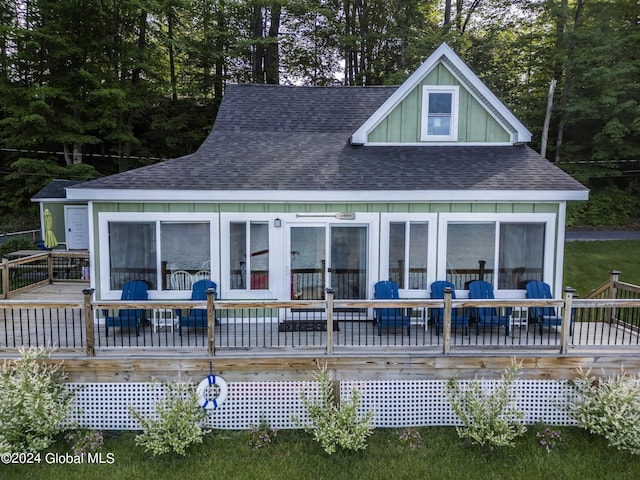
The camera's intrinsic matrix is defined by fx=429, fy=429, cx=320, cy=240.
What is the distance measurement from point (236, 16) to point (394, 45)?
9.79m

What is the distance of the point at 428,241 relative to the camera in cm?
821

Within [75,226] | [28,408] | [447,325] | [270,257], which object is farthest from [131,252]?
[75,226]

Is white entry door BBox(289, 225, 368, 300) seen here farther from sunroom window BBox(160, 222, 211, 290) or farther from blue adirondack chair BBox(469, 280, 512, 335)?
blue adirondack chair BBox(469, 280, 512, 335)

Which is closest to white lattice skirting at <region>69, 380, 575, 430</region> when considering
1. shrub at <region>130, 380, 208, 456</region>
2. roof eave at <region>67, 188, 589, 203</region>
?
shrub at <region>130, 380, 208, 456</region>

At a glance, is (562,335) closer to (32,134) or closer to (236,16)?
(32,134)

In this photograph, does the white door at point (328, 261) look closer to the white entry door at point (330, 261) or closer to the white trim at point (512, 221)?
the white entry door at point (330, 261)

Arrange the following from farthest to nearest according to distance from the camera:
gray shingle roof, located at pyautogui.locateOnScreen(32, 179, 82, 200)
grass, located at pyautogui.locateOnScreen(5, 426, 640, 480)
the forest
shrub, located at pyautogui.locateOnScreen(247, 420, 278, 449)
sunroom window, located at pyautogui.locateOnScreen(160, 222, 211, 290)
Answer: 1. the forest
2. gray shingle roof, located at pyautogui.locateOnScreen(32, 179, 82, 200)
3. sunroom window, located at pyautogui.locateOnScreen(160, 222, 211, 290)
4. shrub, located at pyautogui.locateOnScreen(247, 420, 278, 449)
5. grass, located at pyautogui.locateOnScreen(5, 426, 640, 480)

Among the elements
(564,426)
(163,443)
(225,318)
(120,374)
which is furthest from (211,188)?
(564,426)

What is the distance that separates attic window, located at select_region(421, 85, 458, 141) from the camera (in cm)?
970

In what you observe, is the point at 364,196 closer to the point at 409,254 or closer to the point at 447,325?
the point at 409,254

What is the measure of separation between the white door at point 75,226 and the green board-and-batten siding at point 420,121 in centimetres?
1307

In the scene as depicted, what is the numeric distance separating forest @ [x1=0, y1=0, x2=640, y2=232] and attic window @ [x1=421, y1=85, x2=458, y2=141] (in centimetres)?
1221

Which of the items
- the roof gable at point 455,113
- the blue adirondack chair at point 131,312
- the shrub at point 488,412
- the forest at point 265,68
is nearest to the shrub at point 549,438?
the shrub at point 488,412

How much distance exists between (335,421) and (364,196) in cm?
392
